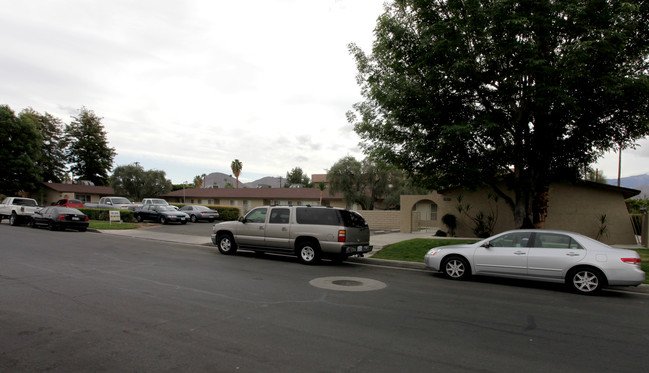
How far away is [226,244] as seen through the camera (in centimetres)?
1390

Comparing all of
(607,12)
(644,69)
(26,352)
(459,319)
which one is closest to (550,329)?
(459,319)

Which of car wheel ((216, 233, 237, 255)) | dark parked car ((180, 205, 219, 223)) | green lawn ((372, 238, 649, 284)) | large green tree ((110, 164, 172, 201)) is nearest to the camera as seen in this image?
green lawn ((372, 238, 649, 284))

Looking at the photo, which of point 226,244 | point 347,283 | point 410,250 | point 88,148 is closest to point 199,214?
point 226,244

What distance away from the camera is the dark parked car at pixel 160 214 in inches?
1088

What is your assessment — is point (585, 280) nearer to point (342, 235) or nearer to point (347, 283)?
point (347, 283)

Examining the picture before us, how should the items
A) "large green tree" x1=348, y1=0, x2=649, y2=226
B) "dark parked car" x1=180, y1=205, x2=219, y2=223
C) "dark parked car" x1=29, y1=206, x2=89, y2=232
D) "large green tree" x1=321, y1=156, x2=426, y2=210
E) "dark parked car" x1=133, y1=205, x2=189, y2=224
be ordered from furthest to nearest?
"large green tree" x1=321, y1=156, x2=426, y2=210 → "dark parked car" x1=180, y1=205, x2=219, y2=223 → "dark parked car" x1=133, y1=205, x2=189, y2=224 → "dark parked car" x1=29, y1=206, x2=89, y2=232 → "large green tree" x1=348, y1=0, x2=649, y2=226

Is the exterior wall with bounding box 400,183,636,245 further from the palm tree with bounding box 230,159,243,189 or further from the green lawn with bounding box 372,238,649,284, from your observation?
the palm tree with bounding box 230,159,243,189

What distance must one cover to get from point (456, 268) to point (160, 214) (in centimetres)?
2352

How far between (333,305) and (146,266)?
6.12 metres

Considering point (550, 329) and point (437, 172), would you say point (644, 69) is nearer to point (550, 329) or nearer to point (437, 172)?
point (437, 172)

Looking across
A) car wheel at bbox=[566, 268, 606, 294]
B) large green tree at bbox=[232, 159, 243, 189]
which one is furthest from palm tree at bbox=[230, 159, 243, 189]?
car wheel at bbox=[566, 268, 606, 294]

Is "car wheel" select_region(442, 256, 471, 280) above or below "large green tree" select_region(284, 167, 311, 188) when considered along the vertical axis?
below

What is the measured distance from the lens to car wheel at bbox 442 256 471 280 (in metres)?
9.78

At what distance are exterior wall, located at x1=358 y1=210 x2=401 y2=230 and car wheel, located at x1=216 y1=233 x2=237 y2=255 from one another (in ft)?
50.4
